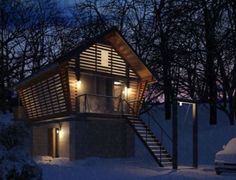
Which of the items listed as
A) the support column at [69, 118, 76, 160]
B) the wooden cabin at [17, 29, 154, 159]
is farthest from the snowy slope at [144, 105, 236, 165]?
the support column at [69, 118, 76, 160]

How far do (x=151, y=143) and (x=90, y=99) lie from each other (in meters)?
4.69

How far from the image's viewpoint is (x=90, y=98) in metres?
29.1

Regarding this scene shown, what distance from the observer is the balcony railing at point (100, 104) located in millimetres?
28353

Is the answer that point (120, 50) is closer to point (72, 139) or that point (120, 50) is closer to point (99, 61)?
point (99, 61)

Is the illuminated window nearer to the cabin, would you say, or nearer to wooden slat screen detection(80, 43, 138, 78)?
the cabin

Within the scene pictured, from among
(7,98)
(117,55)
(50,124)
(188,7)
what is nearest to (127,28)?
(117,55)

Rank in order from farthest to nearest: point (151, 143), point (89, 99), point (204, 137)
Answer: point (204, 137)
point (89, 99)
point (151, 143)

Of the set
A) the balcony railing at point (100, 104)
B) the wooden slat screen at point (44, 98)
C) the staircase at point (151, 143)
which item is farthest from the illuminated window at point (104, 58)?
the staircase at point (151, 143)

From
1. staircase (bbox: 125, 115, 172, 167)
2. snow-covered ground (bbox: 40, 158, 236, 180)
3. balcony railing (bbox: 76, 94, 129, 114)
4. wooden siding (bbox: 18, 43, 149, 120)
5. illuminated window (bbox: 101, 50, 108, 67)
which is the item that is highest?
illuminated window (bbox: 101, 50, 108, 67)

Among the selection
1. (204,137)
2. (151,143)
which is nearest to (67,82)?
(151,143)

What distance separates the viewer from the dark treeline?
25.2m

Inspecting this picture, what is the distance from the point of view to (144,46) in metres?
27.0

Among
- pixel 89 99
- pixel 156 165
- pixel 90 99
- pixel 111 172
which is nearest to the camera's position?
pixel 111 172

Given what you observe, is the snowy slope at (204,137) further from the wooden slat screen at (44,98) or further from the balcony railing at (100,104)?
the wooden slat screen at (44,98)
